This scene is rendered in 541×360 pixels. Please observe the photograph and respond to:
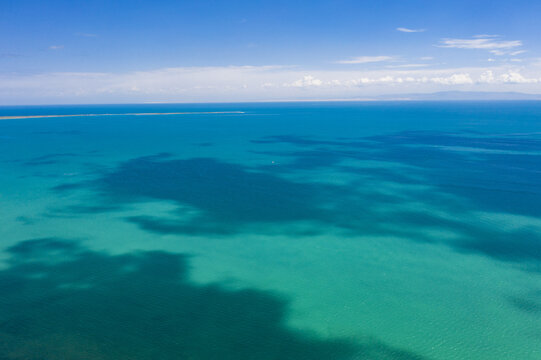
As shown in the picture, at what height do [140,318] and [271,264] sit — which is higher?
[271,264]

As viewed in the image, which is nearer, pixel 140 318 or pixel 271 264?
pixel 140 318

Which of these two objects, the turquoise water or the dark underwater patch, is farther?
the turquoise water

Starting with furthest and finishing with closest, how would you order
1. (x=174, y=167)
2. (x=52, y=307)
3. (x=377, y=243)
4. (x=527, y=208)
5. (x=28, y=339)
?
(x=174, y=167), (x=527, y=208), (x=377, y=243), (x=52, y=307), (x=28, y=339)

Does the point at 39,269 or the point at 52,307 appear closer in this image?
the point at 52,307

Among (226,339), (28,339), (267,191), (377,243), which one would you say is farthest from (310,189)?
(28,339)

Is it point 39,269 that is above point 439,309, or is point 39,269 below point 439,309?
above

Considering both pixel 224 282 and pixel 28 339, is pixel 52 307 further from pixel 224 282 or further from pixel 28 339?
pixel 224 282

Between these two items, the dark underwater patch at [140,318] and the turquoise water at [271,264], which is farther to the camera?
the turquoise water at [271,264]

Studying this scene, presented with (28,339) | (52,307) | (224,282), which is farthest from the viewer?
(224,282)
